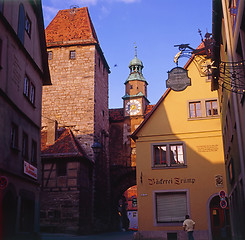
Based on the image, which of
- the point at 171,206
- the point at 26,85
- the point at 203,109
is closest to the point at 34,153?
the point at 26,85

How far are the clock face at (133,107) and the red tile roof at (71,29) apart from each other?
8089 millimetres

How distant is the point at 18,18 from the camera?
14.0 metres

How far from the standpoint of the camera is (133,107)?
37125 mm

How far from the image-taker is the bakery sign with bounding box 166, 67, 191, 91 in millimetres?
19812

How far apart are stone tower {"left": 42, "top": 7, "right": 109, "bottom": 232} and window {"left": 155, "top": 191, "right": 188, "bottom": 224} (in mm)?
9251

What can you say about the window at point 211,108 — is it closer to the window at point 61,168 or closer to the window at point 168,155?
the window at point 168,155

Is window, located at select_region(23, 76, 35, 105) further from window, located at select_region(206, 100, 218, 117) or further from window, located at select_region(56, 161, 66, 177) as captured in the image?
window, located at select_region(56, 161, 66, 177)

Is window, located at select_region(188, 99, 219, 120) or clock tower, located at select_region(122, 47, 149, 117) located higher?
clock tower, located at select_region(122, 47, 149, 117)

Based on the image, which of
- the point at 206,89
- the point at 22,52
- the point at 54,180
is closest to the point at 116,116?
the point at 54,180

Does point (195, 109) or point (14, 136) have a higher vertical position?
point (195, 109)

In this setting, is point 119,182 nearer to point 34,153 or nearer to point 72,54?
point 72,54

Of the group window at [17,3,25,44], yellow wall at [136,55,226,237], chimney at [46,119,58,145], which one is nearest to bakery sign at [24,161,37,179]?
window at [17,3,25,44]

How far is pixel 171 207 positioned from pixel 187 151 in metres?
2.95

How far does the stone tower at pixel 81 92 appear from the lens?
28.3 metres
